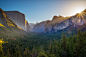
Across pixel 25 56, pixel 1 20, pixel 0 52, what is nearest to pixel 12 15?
pixel 1 20

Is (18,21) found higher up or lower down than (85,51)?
higher up

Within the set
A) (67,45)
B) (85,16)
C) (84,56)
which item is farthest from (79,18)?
(84,56)

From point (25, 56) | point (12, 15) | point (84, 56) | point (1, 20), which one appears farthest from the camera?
point (12, 15)

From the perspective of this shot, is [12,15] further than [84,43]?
Yes

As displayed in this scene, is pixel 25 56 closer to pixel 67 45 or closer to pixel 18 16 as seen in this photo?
pixel 67 45

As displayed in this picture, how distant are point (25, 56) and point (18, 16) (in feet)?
466

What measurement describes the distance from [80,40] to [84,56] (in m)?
4.86

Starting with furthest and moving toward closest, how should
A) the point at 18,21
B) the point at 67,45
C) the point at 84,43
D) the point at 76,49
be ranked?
the point at 18,21 → the point at 67,45 → the point at 76,49 → the point at 84,43

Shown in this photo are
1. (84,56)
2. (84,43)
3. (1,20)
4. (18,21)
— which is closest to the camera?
(84,56)

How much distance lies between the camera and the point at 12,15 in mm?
140750

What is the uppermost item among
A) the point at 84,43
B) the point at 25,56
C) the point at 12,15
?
the point at 12,15

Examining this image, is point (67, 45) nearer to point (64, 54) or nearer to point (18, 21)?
point (64, 54)

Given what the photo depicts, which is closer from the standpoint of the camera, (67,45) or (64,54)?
(64,54)

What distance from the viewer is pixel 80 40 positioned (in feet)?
50.1
